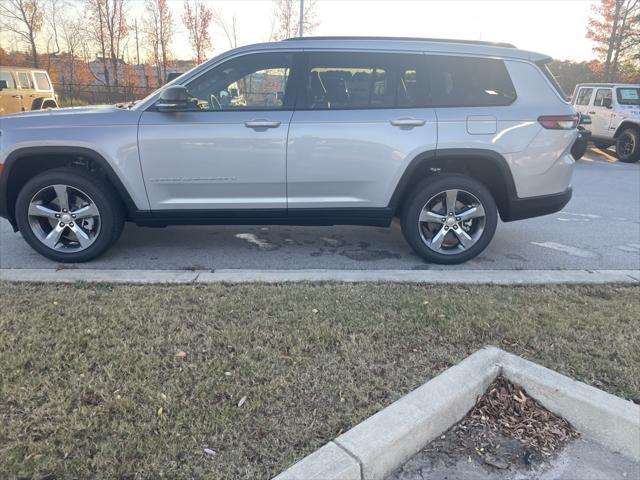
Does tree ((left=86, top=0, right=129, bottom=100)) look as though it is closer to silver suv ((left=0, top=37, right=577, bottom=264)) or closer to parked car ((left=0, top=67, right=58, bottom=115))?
parked car ((left=0, top=67, right=58, bottom=115))

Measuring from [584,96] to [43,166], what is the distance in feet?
49.9

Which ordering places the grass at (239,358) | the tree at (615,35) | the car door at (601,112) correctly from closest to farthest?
the grass at (239,358)
the car door at (601,112)
the tree at (615,35)

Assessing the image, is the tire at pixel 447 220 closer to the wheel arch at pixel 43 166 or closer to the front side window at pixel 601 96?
the wheel arch at pixel 43 166

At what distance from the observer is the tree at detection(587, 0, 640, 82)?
2239cm

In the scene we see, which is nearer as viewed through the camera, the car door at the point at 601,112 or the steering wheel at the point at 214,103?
the steering wheel at the point at 214,103

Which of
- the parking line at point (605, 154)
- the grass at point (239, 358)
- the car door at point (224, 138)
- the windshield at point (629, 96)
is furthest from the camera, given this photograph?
the parking line at point (605, 154)

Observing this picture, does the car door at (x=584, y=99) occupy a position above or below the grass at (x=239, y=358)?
above

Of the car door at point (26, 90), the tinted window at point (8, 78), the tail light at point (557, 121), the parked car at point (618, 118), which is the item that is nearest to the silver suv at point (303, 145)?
the tail light at point (557, 121)

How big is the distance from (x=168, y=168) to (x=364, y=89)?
1.84 metres

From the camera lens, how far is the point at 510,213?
463 centimetres

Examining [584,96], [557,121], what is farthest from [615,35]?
[557,121]

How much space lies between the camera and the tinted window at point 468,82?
4430 mm

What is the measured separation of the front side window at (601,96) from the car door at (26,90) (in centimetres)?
1724

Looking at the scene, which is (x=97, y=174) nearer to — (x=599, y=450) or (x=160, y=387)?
(x=160, y=387)
